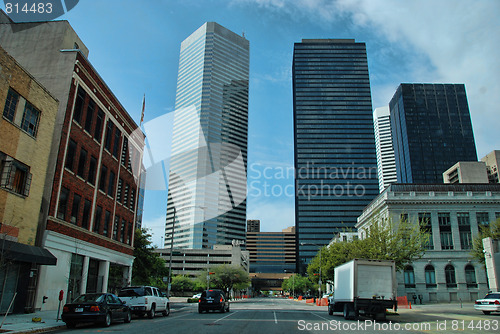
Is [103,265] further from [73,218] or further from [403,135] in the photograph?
[403,135]

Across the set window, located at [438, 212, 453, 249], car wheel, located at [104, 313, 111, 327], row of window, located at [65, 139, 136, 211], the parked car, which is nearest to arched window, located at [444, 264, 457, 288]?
window, located at [438, 212, 453, 249]

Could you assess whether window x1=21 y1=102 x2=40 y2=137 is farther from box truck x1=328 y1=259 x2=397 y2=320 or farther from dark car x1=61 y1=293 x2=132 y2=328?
box truck x1=328 y1=259 x2=397 y2=320

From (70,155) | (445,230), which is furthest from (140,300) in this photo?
(445,230)

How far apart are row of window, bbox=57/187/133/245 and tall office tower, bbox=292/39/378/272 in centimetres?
14762

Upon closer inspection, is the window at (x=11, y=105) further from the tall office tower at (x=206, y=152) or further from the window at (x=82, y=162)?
the tall office tower at (x=206, y=152)

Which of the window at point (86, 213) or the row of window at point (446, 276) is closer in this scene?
the window at point (86, 213)

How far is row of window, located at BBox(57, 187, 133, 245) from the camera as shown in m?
25.0

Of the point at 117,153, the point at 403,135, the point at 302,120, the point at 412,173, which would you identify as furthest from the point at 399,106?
the point at 117,153

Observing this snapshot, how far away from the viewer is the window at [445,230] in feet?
192

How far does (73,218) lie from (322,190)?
525 feet

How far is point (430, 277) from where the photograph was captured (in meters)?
57.1

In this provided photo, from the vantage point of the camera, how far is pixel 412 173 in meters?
180

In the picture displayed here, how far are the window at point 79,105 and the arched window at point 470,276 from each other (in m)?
57.6

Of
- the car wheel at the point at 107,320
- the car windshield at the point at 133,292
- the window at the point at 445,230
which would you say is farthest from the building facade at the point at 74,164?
the window at the point at 445,230
